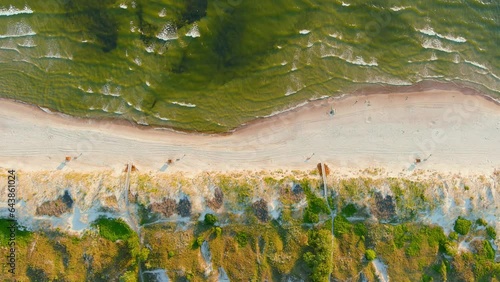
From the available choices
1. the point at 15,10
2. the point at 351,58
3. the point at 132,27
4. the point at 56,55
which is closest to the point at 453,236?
the point at 351,58

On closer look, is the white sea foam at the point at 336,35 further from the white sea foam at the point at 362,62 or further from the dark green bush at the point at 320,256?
the dark green bush at the point at 320,256

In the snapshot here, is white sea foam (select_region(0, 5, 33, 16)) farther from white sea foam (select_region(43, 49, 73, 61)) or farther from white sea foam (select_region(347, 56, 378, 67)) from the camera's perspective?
white sea foam (select_region(347, 56, 378, 67))

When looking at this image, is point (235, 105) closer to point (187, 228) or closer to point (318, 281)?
point (187, 228)

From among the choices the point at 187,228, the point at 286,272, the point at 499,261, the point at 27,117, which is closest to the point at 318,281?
the point at 286,272

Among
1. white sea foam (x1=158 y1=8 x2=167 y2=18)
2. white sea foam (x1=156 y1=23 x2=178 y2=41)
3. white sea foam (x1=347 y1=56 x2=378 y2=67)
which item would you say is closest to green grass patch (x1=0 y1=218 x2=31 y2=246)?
white sea foam (x1=156 y1=23 x2=178 y2=41)

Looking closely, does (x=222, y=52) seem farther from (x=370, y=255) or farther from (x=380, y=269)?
(x=380, y=269)
